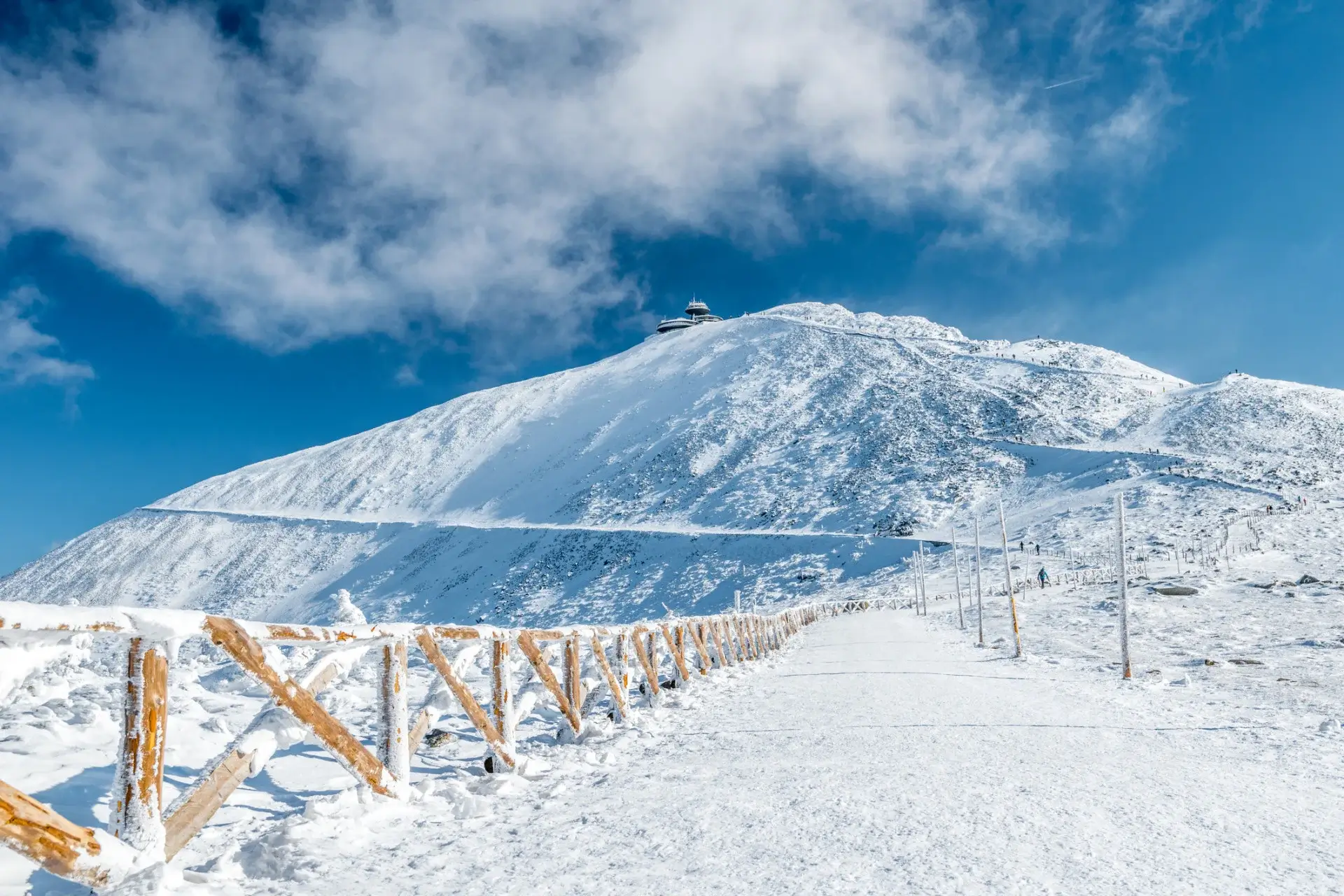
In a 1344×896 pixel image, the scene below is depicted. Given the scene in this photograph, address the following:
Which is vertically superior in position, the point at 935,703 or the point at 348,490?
the point at 348,490

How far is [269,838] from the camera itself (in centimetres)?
378

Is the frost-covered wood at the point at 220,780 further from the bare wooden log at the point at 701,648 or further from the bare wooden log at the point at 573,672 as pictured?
the bare wooden log at the point at 701,648

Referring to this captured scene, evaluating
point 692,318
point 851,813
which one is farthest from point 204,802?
point 692,318

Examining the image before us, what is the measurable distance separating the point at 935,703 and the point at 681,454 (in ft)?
328

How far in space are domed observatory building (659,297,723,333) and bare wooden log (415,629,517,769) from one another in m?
169

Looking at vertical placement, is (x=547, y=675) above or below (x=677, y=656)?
above

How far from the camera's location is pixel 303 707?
380 centimetres

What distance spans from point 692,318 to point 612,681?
561 ft

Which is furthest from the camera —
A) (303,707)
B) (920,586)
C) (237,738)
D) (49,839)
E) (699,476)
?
(699,476)

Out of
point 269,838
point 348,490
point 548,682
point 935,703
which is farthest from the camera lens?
point 348,490

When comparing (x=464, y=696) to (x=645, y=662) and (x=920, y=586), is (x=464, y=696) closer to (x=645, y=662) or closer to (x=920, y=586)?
(x=645, y=662)

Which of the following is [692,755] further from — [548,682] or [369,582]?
[369,582]

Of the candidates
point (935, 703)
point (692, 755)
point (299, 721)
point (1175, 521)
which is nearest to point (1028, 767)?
point (692, 755)

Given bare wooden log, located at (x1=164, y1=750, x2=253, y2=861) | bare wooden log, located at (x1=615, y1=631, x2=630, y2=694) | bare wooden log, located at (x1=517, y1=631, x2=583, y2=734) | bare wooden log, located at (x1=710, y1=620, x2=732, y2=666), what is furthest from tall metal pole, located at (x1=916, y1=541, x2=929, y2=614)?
bare wooden log, located at (x1=164, y1=750, x2=253, y2=861)
